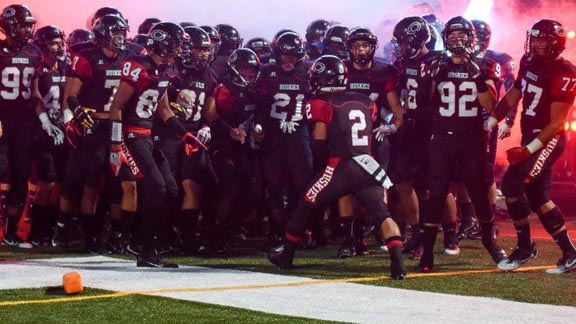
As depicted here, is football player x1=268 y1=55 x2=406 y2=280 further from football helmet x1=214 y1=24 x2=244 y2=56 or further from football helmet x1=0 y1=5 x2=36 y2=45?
football helmet x1=214 y1=24 x2=244 y2=56

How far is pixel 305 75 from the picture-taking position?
34.7ft

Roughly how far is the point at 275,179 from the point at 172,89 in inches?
45.8

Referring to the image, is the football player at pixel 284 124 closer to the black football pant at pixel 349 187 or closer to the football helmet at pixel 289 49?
the football helmet at pixel 289 49

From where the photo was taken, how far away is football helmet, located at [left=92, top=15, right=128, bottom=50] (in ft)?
31.9

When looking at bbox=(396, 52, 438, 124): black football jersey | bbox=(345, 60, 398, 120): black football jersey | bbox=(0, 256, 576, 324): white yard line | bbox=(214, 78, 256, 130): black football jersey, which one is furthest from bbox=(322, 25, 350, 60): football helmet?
bbox=(0, 256, 576, 324): white yard line

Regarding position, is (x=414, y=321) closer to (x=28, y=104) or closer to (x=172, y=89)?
(x=172, y=89)

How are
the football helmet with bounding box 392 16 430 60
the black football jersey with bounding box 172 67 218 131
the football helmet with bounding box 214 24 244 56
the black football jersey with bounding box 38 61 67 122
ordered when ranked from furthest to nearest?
the football helmet with bounding box 214 24 244 56 < the black football jersey with bounding box 38 61 67 122 < the black football jersey with bounding box 172 67 218 131 < the football helmet with bounding box 392 16 430 60

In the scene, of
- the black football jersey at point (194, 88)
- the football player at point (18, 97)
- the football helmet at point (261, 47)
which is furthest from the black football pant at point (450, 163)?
the football player at point (18, 97)

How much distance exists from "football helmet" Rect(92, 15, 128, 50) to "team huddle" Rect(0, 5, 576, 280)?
0.04ft

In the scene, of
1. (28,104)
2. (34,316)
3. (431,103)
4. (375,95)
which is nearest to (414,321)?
(34,316)

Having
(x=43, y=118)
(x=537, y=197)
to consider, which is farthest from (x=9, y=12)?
(x=537, y=197)

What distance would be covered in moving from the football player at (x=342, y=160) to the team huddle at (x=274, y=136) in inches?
0.4

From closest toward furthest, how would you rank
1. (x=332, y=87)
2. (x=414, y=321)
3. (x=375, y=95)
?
1. (x=414, y=321)
2. (x=332, y=87)
3. (x=375, y=95)

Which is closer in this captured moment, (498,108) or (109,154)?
(498,108)
